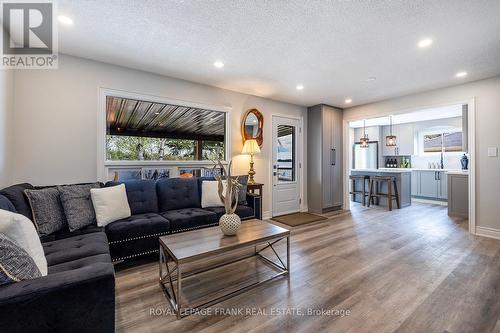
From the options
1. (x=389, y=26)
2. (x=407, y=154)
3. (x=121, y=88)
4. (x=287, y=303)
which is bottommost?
(x=287, y=303)

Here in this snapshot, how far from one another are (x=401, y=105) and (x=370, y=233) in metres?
2.70

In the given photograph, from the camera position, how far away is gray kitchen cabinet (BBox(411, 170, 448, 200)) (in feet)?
19.9

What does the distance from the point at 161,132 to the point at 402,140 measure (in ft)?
25.0

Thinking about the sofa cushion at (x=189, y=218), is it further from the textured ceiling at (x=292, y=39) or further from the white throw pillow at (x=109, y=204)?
the textured ceiling at (x=292, y=39)

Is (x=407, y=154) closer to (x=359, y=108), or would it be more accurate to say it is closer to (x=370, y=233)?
(x=359, y=108)

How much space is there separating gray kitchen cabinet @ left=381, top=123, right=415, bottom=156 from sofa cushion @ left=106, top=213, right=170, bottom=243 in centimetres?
784

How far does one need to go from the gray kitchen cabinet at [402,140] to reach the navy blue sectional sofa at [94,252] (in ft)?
21.0

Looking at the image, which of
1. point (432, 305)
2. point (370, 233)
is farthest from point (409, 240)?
point (432, 305)

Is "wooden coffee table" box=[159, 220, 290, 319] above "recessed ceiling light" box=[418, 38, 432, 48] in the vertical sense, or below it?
below

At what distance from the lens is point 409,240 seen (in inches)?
128

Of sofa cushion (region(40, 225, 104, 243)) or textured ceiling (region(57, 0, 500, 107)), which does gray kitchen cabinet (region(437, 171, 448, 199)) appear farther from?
sofa cushion (region(40, 225, 104, 243))

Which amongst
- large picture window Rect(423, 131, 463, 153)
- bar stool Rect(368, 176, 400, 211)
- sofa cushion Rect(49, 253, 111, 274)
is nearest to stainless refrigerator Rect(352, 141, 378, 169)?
large picture window Rect(423, 131, 463, 153)

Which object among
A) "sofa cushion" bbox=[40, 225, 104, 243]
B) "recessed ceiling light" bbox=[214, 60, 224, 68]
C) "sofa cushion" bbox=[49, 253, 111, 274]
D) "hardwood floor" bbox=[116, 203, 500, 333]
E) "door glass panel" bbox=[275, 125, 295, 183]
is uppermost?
"recessed ceiling light" bbox=[214, 60, 224, 68]

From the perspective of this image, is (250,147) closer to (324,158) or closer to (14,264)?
(324,158)
